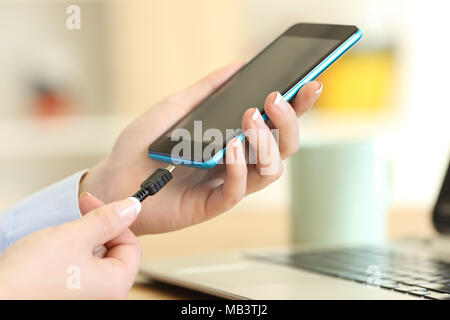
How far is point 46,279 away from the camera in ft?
1.37

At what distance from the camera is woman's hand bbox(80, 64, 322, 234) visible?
1.78 feet

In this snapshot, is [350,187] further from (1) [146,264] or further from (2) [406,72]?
(2) [406,72]

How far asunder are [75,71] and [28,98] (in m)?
0.17

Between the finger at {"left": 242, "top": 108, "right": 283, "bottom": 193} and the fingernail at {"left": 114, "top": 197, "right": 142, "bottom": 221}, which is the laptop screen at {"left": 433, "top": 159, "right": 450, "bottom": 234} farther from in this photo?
the fingernail at {"left": 114, "top": 197, "right": 142, "bottom": 221}

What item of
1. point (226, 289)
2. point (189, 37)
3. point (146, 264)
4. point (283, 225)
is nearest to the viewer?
point (226, 289)

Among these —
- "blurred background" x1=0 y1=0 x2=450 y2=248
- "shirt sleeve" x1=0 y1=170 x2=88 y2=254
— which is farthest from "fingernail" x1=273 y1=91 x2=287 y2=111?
"blurred background" x1=0 y1=0 x2=450 y2=248

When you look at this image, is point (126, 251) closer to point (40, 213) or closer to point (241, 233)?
point (40, 213)

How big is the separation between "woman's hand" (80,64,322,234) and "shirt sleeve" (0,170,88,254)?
4 centimetres

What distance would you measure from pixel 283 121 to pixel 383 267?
0.62 ft

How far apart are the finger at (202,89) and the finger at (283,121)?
131 mm

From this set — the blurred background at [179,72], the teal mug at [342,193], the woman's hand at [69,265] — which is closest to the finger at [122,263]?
the woman's hand at [69,265]

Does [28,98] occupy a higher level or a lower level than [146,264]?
higher
